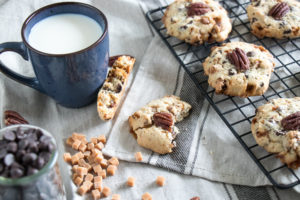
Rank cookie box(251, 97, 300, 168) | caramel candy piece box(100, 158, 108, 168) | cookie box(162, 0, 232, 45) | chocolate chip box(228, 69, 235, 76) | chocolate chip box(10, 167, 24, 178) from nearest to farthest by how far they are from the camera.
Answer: chocolate chip box(10, 167, 24, 178), cookie box(251, 97, 300, 168), caramel candy piece box(100, 158, 108, 168), chocolate chip box(228, 69, 235, 76), cookie box(162, 0, 232, 45)

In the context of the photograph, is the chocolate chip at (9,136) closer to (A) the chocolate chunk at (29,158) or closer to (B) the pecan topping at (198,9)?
(A) the chocolate chunk at (29,158)

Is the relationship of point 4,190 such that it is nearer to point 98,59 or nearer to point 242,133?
point 98,59

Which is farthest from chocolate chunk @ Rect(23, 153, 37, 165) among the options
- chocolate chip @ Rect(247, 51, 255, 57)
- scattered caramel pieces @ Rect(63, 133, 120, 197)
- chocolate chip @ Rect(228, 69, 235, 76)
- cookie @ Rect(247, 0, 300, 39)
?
cookie @ Rect(247, 0, 300, 39)

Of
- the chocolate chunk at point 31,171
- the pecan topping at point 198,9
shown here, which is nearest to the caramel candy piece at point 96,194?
the chocolate chunk at point 31,171

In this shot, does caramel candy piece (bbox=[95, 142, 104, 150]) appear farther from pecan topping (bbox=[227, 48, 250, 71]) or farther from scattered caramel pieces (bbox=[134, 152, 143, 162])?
pecan topping (bbox=[227, 48, 250, 71])

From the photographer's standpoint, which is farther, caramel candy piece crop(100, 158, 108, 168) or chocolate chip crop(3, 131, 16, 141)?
caramel candy piece crop(100, 158, 108, 168)

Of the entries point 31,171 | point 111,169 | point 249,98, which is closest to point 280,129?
point 249,98
